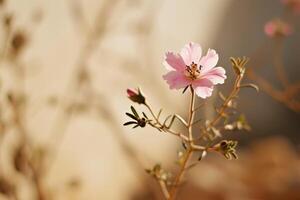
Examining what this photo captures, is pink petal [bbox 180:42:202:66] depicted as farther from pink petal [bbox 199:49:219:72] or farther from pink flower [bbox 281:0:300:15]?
pink flower [bbox 281:0:300:15]

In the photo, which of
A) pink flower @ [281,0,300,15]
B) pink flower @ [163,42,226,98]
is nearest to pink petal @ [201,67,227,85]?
pink flower @ [163,42,226,98]

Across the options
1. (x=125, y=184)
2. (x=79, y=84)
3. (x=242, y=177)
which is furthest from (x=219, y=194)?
(x=79, y=84)

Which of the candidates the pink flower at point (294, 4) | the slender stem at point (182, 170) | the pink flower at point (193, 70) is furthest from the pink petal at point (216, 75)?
the pink flower at point (294, 4)

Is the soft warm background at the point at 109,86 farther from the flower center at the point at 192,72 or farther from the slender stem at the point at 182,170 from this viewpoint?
the flower center at the point at 192,72

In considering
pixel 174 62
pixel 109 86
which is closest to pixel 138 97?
pixel 174 62

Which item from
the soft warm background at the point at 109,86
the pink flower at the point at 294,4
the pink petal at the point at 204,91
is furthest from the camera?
the soft warm background at the point at 109,86

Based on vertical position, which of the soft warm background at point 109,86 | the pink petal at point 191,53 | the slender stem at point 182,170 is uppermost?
the soft warm background at point 109,86

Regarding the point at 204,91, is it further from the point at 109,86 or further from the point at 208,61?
the point at 109,86

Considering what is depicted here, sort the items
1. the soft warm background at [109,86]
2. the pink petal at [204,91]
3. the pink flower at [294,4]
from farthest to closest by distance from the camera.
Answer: the soft warm background at [109,86], the pink flower at [294,4], the pink petal at [204,91]
